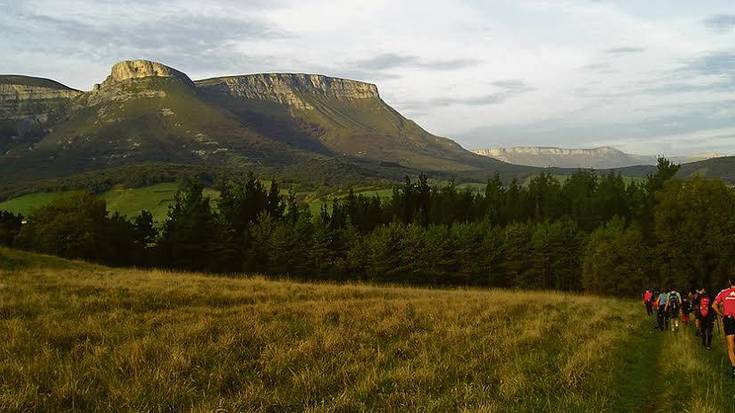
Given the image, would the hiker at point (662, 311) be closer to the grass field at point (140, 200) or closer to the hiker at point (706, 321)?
the hiker at point (706, 321)

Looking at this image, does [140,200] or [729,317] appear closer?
[729,317]

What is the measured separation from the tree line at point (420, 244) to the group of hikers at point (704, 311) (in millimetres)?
38113

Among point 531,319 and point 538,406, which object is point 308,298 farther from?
point 538,406

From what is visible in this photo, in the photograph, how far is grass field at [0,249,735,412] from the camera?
8.28m

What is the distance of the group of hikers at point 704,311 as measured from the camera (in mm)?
13086

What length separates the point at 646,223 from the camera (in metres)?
84.0

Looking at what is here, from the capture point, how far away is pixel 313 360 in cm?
1069

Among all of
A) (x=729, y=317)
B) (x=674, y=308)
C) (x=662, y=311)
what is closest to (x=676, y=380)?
(x=729, y=317)

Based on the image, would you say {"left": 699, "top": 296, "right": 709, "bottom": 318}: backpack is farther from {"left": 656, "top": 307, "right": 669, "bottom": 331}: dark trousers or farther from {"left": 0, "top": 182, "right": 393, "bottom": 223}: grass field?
{"left": 0, "top": 182, "right": 393, "bottom": 223}: grass field

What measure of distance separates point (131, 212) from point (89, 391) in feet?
564

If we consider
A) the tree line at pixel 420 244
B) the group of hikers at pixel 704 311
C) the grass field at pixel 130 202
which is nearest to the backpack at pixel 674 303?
the group of hikers at pixel 704 311

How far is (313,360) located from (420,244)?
6693cm

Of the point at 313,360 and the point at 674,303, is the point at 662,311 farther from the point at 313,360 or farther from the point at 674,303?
the point at 313,360

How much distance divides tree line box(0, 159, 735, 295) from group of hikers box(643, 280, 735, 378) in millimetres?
38113
